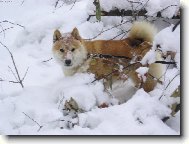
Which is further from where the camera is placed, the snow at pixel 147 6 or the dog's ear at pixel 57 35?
the dog's ear at pixel 57 35

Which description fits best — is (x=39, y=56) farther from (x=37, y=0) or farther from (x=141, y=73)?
(x=141, y=73)

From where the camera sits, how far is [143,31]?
10.9 feet

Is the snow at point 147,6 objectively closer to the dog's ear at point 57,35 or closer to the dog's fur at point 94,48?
the dog's fur at point 94,48

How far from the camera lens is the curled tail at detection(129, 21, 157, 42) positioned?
3293 mm

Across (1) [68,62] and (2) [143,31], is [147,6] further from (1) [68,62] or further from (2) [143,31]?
(1) [68,62]

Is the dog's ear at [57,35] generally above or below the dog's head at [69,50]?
above

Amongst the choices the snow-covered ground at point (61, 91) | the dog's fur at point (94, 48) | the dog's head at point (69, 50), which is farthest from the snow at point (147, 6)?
the dog's head at point (69, 50)

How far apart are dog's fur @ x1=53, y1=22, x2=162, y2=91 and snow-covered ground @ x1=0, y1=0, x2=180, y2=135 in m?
0.10

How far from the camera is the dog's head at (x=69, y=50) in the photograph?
3.39 metres

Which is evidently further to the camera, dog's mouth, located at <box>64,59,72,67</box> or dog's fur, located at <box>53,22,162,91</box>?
dog's mouth, located at <box>64,59,72,67</box>

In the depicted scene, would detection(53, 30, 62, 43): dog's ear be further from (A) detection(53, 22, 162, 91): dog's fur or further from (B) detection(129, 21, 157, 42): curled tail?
(B) detection(129, 21, 157, 42): curled tail

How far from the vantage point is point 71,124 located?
2.64 metres

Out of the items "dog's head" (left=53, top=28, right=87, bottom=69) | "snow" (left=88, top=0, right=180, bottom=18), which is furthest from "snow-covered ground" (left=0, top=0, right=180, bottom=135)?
"dog's head" (left=53, top=28, right=87, bottom=69)

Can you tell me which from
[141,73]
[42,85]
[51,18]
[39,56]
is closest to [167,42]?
[141,73]
